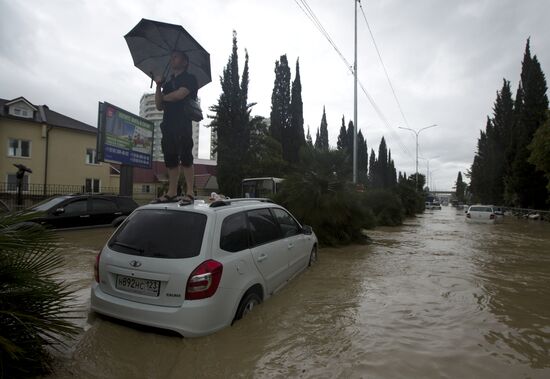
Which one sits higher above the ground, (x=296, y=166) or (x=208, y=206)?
(x=296, y=166)

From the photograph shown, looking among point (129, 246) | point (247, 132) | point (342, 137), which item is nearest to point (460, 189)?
point (342, 137)

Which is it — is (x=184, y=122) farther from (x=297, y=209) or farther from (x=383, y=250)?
(x=383, y=250)

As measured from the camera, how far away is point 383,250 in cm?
1055

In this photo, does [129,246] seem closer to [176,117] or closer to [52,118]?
[176,117]

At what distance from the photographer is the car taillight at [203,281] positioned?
3.35 metres

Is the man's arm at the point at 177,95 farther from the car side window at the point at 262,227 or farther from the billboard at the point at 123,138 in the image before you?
the billboard at the point at 123,138

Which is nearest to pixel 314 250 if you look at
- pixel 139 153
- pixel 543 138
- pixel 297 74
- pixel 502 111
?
pixel 139 153

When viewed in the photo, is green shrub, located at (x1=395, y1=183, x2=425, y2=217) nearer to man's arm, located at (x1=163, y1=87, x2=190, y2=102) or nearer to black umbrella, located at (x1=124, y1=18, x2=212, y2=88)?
black umbrella, located at (x1=124, y1=18, x2=212, y2=88)

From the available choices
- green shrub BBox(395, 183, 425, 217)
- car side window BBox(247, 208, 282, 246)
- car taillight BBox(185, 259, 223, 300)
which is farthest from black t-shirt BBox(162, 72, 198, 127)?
green shrub BBox(395, 183, 425, 217)

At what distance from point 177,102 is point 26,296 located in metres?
3.42

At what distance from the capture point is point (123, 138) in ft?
52.2

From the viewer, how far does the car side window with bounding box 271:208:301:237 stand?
17.6 ft

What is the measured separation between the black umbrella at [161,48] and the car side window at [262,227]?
249cm

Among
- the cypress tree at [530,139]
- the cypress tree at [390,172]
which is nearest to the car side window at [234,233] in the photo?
the cypress tree at [530,139]
